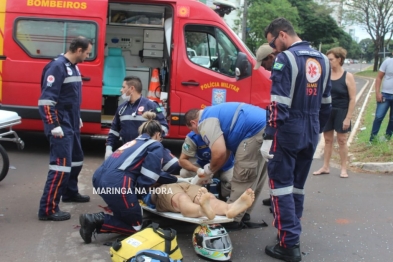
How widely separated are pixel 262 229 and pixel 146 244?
5.28ft

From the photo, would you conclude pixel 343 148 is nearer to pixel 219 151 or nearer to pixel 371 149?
pixel 371 149

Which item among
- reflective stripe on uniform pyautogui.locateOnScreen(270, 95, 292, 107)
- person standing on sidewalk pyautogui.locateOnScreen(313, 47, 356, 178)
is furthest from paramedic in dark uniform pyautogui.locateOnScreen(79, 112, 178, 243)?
person standing on sidewalk pyautogui.locateOnScreen(313, 47, 356, 178)

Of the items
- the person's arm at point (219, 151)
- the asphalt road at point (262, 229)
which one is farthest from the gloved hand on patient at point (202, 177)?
the asphalt road at point (262, 229)

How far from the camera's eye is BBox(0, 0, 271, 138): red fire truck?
7910 mm

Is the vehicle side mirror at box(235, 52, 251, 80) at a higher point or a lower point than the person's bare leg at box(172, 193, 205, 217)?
higher

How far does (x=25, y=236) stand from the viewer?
4.76 meters

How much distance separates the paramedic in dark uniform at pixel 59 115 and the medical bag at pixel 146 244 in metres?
1.44

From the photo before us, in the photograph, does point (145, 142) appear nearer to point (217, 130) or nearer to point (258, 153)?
point (217, 130)

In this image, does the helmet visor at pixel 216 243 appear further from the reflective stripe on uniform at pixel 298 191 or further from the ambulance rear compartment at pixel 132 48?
the ambulance rear compartment at pixel 132 48

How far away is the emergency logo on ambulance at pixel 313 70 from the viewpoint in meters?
4.22

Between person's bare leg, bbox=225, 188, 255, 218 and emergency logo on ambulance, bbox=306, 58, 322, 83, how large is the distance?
1.06m

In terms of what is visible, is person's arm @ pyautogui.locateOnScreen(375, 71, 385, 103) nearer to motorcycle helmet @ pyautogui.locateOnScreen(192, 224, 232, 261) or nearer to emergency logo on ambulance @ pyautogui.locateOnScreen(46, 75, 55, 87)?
motorcycle helmet @ pyautogui.locateOnScreen(192, 224, 232, 261)

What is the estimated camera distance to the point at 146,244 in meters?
3.94

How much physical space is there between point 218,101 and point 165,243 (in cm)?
429
